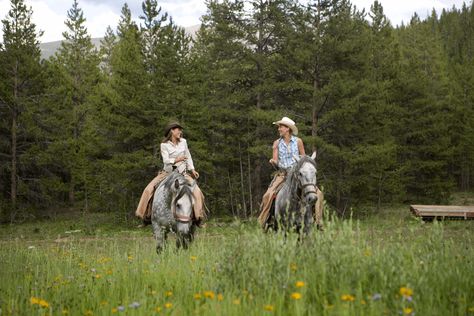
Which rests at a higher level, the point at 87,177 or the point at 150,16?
the point at 150,16

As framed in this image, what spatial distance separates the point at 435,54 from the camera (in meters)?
36.3

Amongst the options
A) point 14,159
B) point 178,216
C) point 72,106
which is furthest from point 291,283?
point 72,106

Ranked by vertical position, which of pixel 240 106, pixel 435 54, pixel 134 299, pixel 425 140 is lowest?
pixel 134 299

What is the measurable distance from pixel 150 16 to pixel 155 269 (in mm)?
23286

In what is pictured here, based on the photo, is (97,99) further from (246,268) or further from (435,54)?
(435,54)

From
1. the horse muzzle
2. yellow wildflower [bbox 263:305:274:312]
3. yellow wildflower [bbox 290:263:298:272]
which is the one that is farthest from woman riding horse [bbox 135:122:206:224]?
yellow wildflower [bbox 263:305:274:312]

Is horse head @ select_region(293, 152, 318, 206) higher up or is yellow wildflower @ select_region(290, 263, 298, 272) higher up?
horse head @ select_region(293, 152, 318, 206)

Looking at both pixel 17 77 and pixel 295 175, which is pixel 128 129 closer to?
pixel 17 77

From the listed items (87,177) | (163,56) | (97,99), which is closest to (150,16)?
(163,56)

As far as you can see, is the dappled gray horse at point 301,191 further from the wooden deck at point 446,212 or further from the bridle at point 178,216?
the wooden deck at point 446,212

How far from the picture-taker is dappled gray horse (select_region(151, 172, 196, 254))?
8.50 m

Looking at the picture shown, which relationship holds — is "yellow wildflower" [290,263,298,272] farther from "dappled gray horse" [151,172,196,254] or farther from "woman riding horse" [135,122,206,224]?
"woman riding horse" [135,122,206,224]

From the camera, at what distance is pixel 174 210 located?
28.3 feet

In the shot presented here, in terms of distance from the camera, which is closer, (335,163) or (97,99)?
(335,163)
